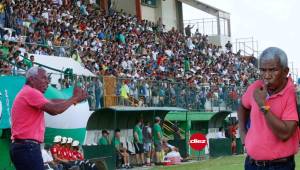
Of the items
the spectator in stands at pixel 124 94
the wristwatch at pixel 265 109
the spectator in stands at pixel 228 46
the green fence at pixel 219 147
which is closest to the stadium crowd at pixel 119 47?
the spectator in stands at pixel 124 94

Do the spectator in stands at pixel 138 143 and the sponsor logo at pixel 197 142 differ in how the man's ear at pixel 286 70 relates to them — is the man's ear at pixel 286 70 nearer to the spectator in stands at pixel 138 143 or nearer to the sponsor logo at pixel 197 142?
the spectator in stands at pixel 138 143

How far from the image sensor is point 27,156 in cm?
775

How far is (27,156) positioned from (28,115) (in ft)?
1.47

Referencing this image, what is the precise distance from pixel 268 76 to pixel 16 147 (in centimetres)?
342

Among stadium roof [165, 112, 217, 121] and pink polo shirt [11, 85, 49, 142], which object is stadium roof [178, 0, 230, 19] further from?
pink polo shirt [11, 85, 49, 142]

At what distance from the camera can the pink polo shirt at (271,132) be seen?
17.6 ft

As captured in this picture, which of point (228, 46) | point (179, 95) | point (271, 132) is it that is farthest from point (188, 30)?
point (271, 132)

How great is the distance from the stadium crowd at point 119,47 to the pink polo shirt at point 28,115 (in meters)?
10.4

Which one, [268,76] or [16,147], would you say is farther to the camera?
[16,147]

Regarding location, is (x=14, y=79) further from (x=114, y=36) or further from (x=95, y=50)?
(x=114, y=36)

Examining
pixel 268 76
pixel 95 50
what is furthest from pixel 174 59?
pixel 268 76

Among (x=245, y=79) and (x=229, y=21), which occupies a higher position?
(x=229, y=21)

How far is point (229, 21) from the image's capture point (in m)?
55.8

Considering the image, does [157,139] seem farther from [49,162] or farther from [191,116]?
[49,162]
